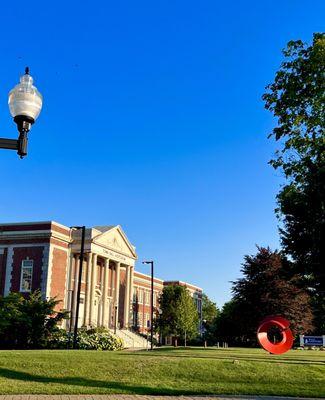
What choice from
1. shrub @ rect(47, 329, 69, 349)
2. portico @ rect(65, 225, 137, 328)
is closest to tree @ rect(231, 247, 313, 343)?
portico @ rect(65, 225, 137, 328)

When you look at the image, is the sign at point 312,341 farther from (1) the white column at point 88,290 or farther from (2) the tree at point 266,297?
(1) the white column at point 88,290

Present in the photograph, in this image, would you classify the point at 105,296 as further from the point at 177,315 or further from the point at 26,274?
the point at 177,315

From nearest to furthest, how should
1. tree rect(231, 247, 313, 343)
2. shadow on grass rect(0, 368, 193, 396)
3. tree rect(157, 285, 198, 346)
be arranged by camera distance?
shadow on grass rect(0, 368, 193, 396) < tree rect(231, 247, 313, 343) < tree rect(157, 285, 198, 346)

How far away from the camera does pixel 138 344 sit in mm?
55594

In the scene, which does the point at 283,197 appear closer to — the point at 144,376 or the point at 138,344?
the point at 144,376

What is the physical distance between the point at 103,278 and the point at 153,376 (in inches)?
1651

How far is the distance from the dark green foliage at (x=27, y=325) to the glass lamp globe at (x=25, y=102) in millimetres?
26661

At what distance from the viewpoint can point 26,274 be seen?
156 ft

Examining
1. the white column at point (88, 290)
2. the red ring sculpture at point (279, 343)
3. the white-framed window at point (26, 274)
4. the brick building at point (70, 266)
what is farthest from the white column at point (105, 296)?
the red ring sculpture at point (279, 343)

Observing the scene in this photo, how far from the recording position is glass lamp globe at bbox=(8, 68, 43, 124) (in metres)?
7.30

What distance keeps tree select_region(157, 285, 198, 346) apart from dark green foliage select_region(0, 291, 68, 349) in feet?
108

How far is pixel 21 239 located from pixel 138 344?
1756 cm

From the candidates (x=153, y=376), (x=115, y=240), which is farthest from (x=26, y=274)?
(x=153, y=376)

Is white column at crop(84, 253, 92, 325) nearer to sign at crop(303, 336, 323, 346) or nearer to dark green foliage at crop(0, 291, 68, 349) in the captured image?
dark green foliage at crop(0, 291, 68, 349)
